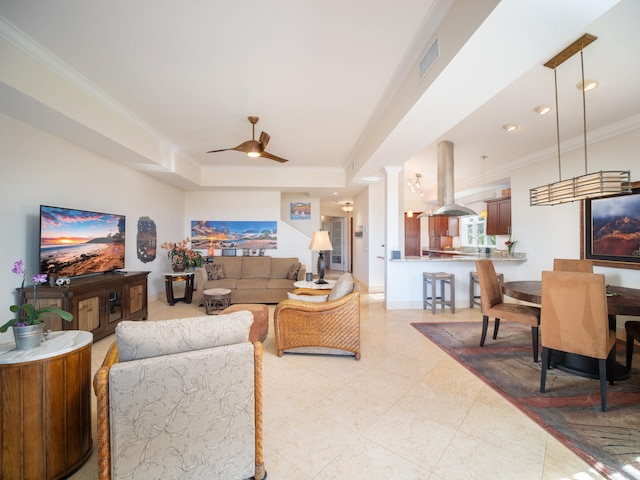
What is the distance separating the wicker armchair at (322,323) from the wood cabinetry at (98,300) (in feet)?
7.39

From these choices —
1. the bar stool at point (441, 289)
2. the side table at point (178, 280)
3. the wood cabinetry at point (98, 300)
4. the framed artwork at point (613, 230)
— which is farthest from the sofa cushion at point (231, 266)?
the framed artwork at point (613, 230)

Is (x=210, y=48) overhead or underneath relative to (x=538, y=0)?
overhead

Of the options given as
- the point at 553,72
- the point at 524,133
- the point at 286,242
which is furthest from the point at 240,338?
the point at 286,242

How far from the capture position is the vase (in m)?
1.39

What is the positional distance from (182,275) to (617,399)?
588cm

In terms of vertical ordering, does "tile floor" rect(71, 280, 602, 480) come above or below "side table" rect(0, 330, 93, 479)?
below

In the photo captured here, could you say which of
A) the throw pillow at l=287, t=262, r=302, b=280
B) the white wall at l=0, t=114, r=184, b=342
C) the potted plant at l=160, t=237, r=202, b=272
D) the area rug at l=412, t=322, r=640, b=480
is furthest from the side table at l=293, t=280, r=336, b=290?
the white wall at l=0, t=114, r=184, b=342

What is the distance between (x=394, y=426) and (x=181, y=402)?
55.6 inches

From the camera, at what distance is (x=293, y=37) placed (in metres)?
2.31

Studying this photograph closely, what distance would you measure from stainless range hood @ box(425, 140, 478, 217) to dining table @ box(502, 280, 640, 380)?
2389mm

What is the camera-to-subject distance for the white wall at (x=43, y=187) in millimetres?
2916

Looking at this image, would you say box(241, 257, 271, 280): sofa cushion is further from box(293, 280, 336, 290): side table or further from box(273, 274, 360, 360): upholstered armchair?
box(273, 274, 360, 360): upholstered armchair

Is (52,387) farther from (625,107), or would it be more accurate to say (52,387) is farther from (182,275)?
(625,107)

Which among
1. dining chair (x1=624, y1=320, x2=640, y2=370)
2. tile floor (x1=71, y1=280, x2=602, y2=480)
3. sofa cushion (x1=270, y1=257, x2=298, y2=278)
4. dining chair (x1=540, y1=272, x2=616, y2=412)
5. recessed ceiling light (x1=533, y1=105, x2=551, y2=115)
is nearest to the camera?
tile floor (x1=71, y1=280, x2=602, y2=480)
